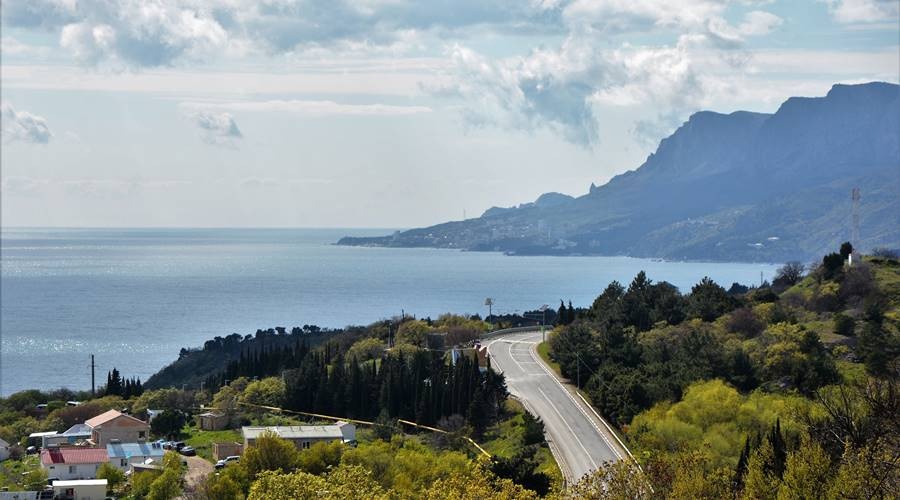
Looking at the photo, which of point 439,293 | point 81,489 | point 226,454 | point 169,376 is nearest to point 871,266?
point 226,454

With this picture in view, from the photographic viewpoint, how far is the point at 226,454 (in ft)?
175

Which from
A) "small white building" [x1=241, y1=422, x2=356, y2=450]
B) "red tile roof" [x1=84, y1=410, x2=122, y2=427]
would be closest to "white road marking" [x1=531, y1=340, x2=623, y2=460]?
"small white building" [x1=241, y1=422, x2=356, y2=450]

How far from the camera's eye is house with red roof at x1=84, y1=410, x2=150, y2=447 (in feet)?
190

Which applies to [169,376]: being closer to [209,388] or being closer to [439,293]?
[209,388]

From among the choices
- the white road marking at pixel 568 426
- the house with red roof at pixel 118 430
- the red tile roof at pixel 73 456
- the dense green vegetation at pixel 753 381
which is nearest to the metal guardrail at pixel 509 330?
the dense green vegetation at pixel 753 381

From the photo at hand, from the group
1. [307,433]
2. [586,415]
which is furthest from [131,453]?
[586,415]

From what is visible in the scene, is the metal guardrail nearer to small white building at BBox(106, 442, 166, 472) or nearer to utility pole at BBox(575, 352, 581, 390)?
utility pole at BBox(575, 352, 581, 390)

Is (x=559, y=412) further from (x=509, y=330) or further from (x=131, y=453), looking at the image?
(x=509, y=330)

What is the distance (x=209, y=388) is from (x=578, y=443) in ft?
117

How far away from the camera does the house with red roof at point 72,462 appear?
50822mm

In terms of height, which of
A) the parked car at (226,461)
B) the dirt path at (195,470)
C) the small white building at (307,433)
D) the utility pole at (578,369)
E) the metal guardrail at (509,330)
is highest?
the metal guardrail at (509,330)

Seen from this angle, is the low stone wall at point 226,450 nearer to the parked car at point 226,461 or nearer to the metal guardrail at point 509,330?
the parked car at point 226,461

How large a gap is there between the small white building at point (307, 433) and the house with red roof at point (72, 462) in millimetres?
6653

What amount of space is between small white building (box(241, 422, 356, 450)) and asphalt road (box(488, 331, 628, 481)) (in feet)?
29.9
